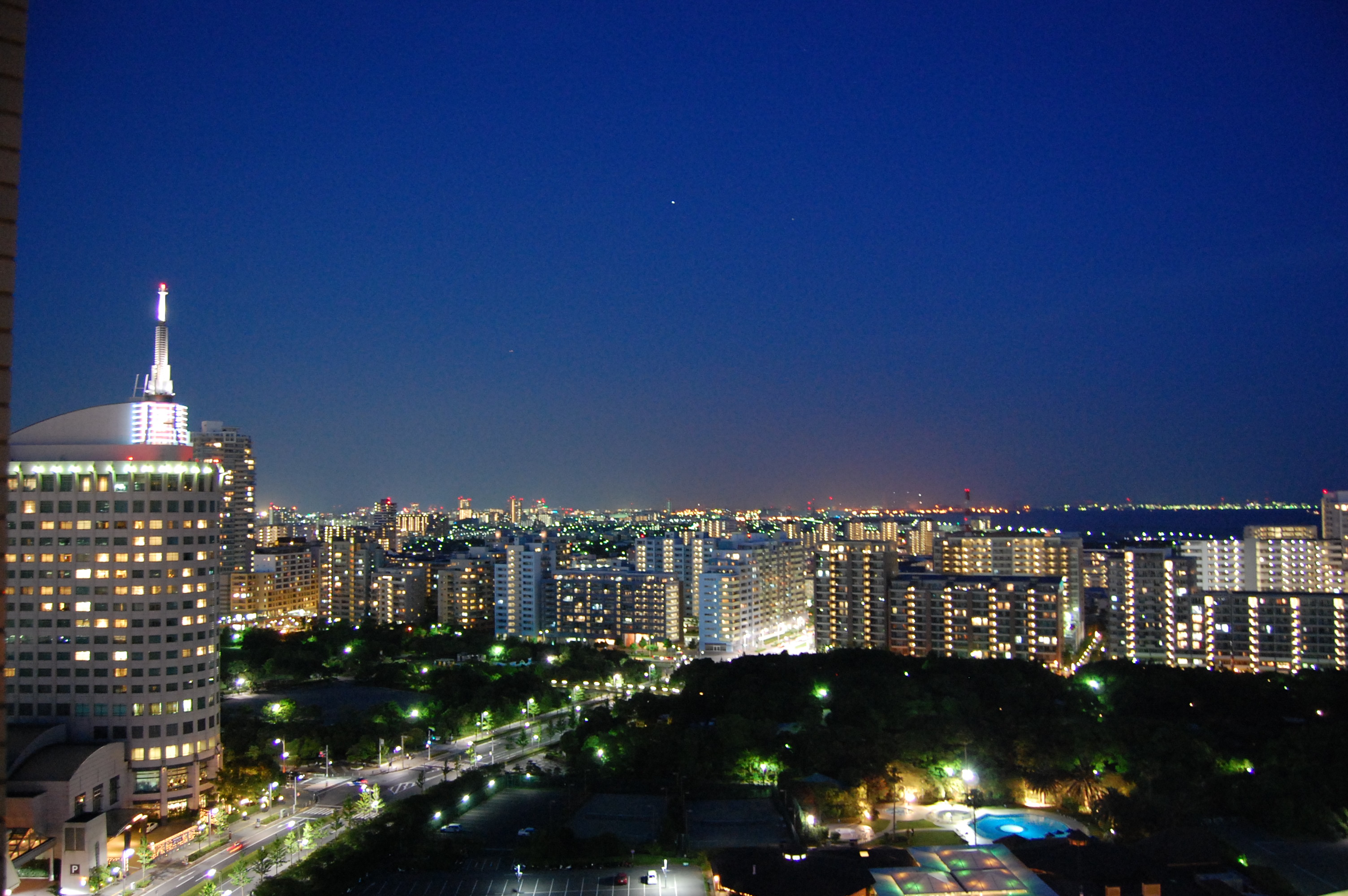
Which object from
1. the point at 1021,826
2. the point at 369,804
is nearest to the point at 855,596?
the point at 1021,826

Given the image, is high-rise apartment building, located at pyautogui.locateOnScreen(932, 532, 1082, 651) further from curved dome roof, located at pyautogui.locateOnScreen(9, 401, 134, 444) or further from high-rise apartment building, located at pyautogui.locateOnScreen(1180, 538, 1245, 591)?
curved dome roof, located at pyautogui.locateOnScreen(9, 401, 134, 444)

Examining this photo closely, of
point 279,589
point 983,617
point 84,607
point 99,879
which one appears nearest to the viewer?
point 99,879

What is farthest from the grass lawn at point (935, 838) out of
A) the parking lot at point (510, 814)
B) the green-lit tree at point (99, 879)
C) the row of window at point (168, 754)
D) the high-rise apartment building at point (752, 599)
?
the high-rise apartment building at point (752, 599)

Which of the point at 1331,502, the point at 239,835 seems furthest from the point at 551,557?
the point at 1331,502

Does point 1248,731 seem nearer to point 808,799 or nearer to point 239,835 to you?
point 808,799

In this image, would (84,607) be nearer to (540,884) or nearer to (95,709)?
(95,709)

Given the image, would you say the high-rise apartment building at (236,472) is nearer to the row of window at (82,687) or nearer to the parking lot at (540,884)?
the row of window at (82,687)
